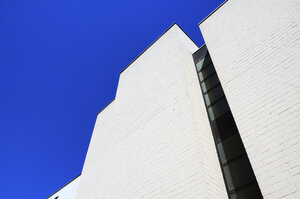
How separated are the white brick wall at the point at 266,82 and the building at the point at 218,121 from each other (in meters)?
0.02

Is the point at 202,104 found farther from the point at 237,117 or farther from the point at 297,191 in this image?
the point at 297,191

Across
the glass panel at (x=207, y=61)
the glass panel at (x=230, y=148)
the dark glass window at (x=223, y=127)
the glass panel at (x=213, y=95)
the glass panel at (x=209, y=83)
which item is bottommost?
the glass panel at (x=230, y=148)

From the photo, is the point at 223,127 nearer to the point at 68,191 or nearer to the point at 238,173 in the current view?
the point at 238,173

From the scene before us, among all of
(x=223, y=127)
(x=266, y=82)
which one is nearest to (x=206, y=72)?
(x=223, y=127)

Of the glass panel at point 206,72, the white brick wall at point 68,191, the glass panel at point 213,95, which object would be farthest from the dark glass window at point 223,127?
the white brick wall at point 68,191

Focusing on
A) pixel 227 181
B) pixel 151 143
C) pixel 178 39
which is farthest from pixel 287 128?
pixel 178 39

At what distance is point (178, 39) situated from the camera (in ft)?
30.4

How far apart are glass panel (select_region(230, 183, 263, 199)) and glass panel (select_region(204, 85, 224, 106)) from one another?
290 centimetres

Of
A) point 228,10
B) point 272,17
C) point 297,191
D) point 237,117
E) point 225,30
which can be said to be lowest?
point 297,191

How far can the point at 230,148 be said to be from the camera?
5.08 m

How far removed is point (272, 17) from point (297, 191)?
5.00 meters

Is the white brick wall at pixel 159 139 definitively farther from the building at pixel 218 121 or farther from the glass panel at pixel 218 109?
the glass panel at pixel 218 109

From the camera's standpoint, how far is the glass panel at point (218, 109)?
596 cm

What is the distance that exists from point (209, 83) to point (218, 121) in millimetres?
1724
